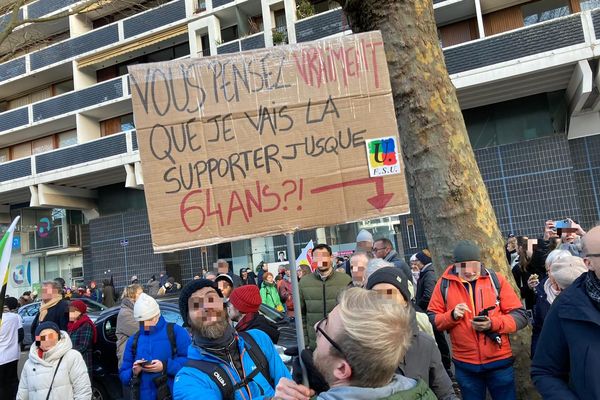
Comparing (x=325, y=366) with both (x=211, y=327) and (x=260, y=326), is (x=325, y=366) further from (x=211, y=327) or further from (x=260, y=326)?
(x=260, y=326)

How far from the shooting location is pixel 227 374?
229 centimetres

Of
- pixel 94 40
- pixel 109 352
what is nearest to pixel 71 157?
pixel 94 40

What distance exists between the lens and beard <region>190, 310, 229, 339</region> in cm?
238

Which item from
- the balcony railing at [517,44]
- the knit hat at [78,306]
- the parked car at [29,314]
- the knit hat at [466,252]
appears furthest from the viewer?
the balcony railing at [517,44]

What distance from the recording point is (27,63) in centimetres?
2152

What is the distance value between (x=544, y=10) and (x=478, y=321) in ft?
44.8

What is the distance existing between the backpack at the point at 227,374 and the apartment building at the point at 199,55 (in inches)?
314

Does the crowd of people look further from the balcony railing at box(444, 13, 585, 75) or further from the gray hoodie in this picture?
the balcony railing at box(444, 13, 585, 75)

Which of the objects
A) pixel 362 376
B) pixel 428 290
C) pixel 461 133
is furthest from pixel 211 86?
pixel 428 290

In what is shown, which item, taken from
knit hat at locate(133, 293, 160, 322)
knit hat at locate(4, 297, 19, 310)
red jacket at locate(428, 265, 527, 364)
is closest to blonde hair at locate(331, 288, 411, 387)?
red jacket at locate(428, 265, 527, 364)

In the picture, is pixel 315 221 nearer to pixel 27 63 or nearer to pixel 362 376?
pixel 362 376

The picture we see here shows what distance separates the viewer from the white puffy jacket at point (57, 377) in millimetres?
4098

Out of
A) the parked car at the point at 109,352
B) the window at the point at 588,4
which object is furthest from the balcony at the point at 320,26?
the parked car at the point at 109,352

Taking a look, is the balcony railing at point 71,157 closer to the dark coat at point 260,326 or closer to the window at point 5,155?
the window at point 5,155
